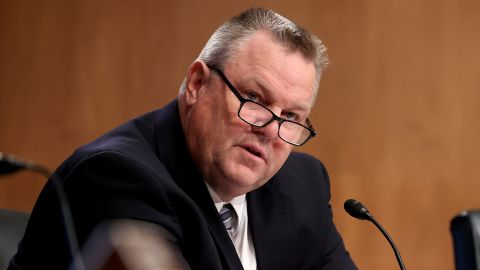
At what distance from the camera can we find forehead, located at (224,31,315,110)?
184 centimetres

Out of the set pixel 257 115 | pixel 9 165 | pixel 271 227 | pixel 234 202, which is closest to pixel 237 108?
pixel 257 115

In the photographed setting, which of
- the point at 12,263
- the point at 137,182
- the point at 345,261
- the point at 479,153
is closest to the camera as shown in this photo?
the point at 137,182

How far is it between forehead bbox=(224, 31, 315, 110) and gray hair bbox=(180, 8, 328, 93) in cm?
2

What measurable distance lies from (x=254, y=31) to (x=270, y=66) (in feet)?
0.39

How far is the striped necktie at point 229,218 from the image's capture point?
1952 mm

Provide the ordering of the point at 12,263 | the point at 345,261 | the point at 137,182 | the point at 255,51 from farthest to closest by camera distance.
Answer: the point at 345,261 → the point at 255,51 → the point at 12,263 → the point at 137,182

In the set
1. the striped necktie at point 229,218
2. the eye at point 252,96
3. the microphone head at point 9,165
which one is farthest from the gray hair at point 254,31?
the microphone head at point 9,165

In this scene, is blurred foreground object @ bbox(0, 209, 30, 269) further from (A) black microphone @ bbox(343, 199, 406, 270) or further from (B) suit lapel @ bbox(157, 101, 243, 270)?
(A) black microphone @ bbox(343, 199, 406, 270)

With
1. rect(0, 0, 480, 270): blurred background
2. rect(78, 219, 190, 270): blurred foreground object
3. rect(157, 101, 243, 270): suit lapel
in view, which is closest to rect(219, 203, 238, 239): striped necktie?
rect(157, 101, 243, 270): suit lapel

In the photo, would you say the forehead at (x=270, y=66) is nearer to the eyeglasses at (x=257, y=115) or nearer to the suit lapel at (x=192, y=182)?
the eyeglasses at (x=257, y=115)

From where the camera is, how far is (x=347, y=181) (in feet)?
11.9

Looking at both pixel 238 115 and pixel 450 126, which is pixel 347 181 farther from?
pixel 238 115

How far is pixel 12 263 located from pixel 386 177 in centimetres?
224

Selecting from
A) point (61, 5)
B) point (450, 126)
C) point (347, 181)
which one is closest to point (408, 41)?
point (450, 126)
